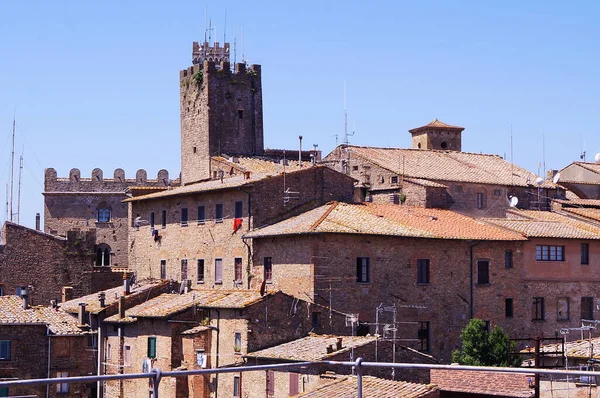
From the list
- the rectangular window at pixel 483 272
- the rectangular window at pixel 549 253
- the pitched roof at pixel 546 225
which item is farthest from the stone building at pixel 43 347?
the rectangular window at pixel 549 253

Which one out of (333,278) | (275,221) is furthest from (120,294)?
(333,278)

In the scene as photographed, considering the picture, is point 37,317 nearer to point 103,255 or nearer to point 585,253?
point 585,253

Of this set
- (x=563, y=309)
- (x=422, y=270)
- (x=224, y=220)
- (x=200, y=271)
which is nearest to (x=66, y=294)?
(x=200, y=271)

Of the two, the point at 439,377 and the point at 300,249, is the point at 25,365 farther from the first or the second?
the point at 439,377

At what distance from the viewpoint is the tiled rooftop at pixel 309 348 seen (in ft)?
99.0

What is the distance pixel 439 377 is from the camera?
31625mm

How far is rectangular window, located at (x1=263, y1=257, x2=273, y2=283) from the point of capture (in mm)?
37531

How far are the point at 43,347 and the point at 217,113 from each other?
65.4ft

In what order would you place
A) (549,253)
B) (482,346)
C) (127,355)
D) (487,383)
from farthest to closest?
(549,253), (127,355), (482,346), (487,383)

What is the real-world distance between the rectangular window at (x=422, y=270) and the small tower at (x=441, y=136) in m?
21.6

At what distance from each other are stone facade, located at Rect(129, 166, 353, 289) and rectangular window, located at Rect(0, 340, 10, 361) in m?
8.33

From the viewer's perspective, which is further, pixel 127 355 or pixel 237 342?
pixel 127 355

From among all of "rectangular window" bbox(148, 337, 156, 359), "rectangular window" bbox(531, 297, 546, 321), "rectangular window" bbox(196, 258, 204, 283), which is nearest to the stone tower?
"rectangular window" bbox(196, 258, 204, 283)

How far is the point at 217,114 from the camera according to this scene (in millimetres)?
54438
